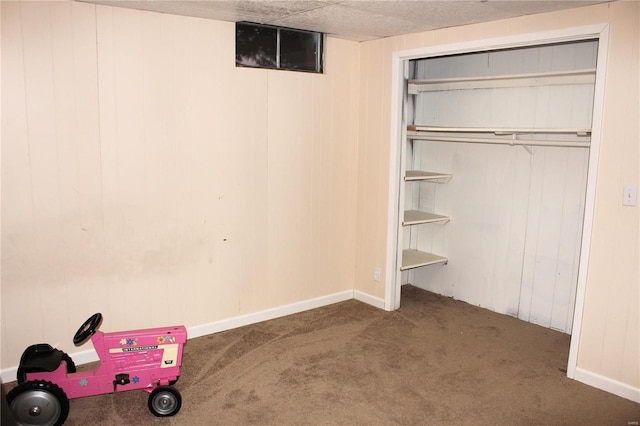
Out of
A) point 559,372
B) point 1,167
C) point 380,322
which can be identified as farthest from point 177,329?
point 559,372

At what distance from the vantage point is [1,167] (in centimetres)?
299

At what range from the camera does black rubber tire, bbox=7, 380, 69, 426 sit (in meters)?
2.61

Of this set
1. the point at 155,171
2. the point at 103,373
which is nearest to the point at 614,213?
the point at 155,171

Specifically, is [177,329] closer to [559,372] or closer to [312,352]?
[312,352]

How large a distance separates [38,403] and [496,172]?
3.67m

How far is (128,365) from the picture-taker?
9.46 ft

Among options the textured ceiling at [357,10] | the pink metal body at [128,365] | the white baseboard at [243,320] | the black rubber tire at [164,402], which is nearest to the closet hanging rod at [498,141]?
the textured ceiling at [357,10]

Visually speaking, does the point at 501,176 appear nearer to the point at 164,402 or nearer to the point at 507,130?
the point at 507,130

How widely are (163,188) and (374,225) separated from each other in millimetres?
1864

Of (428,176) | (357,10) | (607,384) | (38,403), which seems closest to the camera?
(38,403)

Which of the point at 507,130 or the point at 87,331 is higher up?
the point at 507,130

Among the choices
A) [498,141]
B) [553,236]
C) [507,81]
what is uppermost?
[507,81]

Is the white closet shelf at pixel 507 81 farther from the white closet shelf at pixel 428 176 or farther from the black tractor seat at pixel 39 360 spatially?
the black tractor seat at pixel 39 360

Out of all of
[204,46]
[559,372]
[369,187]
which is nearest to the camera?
[559,372]
